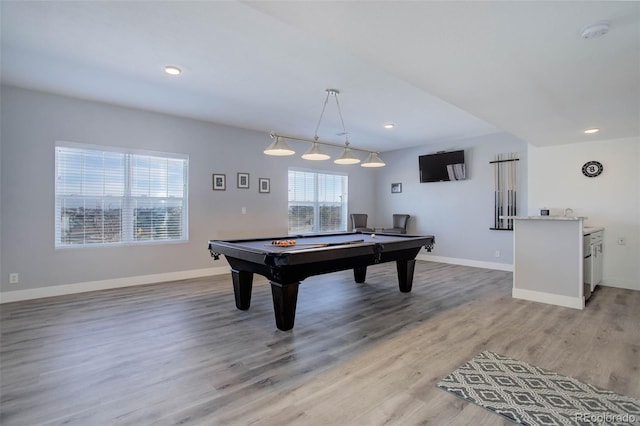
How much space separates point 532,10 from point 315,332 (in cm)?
281

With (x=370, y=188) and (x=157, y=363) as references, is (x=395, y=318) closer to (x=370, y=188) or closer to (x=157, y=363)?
(x=157, y=363)

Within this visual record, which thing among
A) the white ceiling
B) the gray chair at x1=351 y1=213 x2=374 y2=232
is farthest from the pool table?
the gray chair at x1=351 y1=213 x2=374 y2=232

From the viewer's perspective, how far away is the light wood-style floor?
183 cm

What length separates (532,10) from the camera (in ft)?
5.77

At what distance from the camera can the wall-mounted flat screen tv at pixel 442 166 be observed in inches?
258

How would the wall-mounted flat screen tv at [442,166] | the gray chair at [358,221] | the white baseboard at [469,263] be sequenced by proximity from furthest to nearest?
the gray chair at [358,221] < the wall-mounted flat screen tv at [442,166] < the white baseboard at [469,263]

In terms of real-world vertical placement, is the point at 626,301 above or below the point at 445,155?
below

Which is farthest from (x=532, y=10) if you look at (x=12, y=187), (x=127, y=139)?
(x=12, y=187)

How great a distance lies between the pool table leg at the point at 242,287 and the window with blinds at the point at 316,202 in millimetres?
3100

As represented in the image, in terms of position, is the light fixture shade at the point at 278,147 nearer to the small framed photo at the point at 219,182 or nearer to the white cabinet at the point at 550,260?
the small framed photo at the point at 219,182


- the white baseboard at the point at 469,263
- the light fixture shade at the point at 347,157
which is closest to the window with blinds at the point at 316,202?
the white baseboard at the point at 469,263

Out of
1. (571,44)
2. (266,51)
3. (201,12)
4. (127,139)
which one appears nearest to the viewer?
(571,44)

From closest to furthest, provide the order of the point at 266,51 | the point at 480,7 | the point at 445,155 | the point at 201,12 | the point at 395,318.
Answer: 1. the point at 480,7
2. the point at 201,12
3. the point at 266,51
4. the point at 395,318
5. the point at 445,155

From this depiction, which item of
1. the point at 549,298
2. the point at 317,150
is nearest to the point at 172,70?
the point at 317,150
